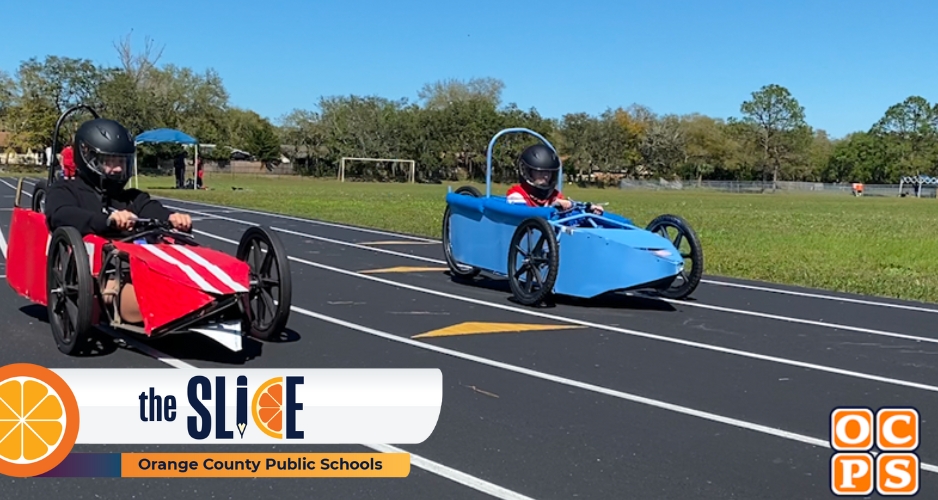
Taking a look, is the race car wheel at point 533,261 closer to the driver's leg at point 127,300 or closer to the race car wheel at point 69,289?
the driver's leg at point 127,300

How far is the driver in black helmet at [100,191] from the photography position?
7.43 m

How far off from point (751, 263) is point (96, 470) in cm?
1205

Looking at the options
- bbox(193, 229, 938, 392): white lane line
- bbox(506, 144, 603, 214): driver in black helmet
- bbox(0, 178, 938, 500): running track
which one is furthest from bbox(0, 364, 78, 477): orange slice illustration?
bbox(506, 144, 603, 214): driver in black helmet

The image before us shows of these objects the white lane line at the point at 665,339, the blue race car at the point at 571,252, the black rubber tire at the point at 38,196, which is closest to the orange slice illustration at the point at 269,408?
the white lane line at the point at 665,339

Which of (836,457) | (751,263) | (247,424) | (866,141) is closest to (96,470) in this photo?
(247,424)

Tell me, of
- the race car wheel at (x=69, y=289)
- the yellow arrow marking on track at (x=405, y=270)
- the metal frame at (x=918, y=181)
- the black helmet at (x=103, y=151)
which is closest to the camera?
the race car wheel at (x=69, y=289)

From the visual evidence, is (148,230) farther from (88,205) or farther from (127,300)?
(127,300)

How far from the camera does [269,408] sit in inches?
221

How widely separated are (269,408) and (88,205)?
3.11 m

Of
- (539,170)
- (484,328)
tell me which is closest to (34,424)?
(484,328)

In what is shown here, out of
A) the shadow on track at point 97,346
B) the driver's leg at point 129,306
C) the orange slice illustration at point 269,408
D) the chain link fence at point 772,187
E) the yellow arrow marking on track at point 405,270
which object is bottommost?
the chain link fence at point 772,187

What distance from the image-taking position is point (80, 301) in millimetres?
6738

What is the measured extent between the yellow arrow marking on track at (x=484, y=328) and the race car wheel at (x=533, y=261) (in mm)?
888

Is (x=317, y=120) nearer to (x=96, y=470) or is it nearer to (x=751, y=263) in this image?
(x=751, y=263)
